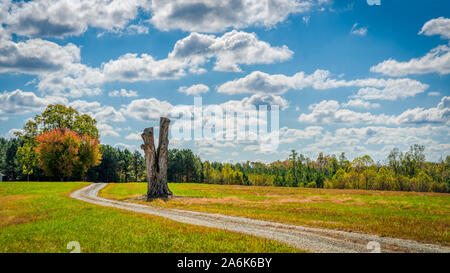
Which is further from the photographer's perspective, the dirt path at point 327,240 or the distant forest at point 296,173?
the distant forest at point 296,173

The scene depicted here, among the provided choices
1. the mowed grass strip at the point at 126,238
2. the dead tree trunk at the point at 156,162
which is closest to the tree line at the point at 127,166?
the dead tree trunk at the point at 156,162

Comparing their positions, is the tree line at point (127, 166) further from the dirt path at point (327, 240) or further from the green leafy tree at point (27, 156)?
the dirt path at point (327, 240)

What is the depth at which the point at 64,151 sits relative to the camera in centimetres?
5547

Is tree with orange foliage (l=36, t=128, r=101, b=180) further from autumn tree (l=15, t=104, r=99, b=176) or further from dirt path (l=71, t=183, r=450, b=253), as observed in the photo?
dirt path (l=71, t=183, r=450, b=253)

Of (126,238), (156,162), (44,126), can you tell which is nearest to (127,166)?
(44,126)

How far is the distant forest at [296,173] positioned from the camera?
2709 inches

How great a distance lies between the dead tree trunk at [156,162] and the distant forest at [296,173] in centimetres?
4055

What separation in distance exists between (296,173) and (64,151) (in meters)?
72.5

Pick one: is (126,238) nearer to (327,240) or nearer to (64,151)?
(327,240)

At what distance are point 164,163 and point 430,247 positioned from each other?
78.8ft
